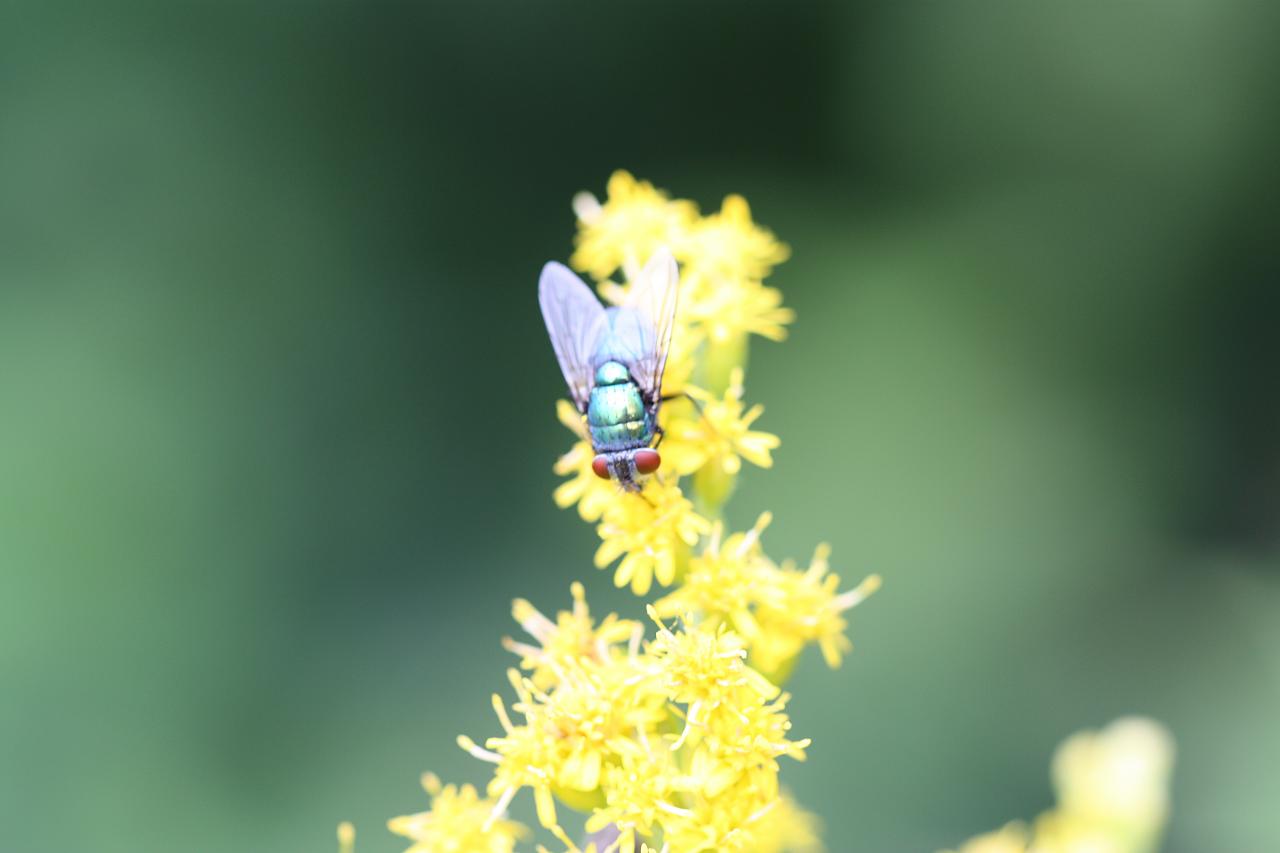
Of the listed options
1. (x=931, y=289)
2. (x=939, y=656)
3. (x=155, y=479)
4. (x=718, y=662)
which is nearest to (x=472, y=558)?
(x=155, y=479)

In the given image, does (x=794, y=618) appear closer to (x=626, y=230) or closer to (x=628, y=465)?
(x=628, y=465)

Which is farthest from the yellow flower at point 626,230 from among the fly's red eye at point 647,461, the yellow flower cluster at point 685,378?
the fly's red eye at point 647,461

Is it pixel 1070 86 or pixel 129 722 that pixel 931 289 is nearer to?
pixel 1070 86

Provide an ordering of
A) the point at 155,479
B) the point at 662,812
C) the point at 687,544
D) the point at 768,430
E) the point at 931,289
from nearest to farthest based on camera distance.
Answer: the point at 662,812 < the point at 687,544 < the point at 155,479 < the point at 768,430 < the point at 931,289

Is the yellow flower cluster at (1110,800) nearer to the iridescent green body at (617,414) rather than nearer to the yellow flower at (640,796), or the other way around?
the yellow flower at (640,796)

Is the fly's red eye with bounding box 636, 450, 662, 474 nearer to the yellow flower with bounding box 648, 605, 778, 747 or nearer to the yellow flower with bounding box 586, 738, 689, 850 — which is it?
the yellow flower with bounding box 648, 605, 778, 747

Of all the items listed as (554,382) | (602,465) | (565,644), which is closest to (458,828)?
(565,644)

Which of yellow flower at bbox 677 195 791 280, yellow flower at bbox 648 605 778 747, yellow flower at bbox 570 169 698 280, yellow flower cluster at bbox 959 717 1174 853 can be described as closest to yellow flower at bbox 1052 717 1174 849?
yellow flower cluster at bbox 959 717 1174 853
